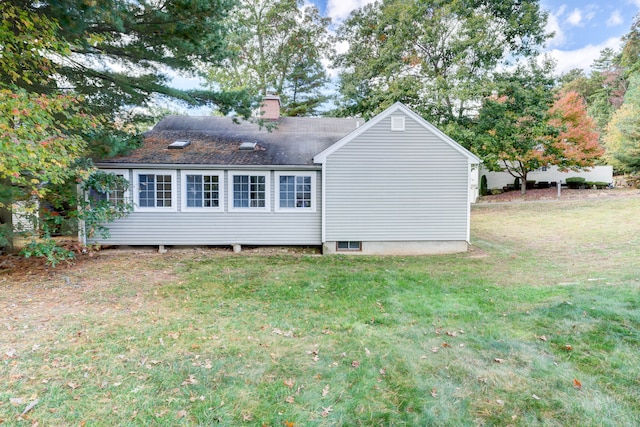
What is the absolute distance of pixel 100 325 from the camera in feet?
15.2

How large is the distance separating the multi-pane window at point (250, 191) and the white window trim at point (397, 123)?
4338 mm

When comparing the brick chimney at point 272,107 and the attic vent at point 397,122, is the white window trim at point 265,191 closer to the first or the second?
the attic vent at point 397,122

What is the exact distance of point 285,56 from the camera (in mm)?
22812

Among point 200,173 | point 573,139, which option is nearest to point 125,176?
point 200,173

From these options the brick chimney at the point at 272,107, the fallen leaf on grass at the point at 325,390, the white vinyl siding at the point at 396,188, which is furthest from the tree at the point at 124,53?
the fallen leaf on grass at the point at 325,390

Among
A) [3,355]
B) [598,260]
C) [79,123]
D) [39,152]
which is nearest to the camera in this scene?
[3,355]

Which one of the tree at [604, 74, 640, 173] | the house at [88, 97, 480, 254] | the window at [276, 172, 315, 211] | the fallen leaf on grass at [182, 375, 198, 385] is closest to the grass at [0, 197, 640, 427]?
the fallen leaf on grass at [182, 375, 198, 385]

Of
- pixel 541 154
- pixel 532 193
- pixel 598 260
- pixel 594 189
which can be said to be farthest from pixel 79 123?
pixel 594 189

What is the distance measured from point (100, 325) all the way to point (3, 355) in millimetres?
1065

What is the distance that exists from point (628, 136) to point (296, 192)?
80.1 feet

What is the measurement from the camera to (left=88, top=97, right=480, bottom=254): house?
9.91 meters

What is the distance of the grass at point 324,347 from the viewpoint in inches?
113

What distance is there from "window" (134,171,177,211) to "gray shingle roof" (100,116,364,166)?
43cm

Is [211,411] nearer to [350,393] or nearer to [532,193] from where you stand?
[350,393]
